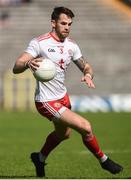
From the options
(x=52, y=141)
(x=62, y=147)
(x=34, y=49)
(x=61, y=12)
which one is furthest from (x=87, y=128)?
(x=62, y=147)

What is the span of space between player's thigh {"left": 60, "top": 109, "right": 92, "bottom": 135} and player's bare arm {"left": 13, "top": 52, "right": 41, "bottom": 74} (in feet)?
2.70

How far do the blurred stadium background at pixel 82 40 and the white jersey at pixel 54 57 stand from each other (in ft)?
64.3

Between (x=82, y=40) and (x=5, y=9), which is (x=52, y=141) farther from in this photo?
(x=5, y=9)

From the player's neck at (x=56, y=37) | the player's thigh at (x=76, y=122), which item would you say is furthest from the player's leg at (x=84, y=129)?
the player's neck at (x=56, y=37)

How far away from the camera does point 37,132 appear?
2058cm

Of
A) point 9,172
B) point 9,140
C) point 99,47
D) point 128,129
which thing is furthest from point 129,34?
Result: point 9,172

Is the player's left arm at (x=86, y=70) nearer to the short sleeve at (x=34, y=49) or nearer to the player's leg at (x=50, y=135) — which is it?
the player's leg at (x=50, y=135)

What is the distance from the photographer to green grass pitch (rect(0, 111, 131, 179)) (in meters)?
11.1

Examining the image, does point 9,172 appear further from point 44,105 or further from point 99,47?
point 99,47

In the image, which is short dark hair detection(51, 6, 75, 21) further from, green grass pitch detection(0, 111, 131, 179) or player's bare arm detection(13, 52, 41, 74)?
green grass pitch detection(0, 111, 131, 179)

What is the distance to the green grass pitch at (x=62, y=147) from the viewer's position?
1112 centimetres

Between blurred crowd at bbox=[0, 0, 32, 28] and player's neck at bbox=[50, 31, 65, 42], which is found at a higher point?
player's neck at bbox=[50, 31, 65, 42]

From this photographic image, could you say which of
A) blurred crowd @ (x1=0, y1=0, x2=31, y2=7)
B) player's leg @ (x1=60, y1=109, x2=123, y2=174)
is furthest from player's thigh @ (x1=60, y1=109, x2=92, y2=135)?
blurred crowd @ (x1=0, y1=0, x2=31, y2=7)

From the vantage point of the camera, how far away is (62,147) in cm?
1670
